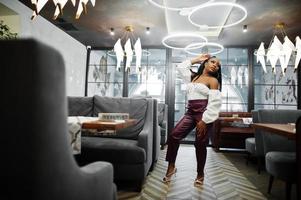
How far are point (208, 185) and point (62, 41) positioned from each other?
467cm

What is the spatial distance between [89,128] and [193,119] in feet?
4.73

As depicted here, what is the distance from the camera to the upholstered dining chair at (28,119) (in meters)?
0.57

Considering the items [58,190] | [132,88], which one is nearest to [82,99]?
[58,190]

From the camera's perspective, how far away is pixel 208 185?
101 inches

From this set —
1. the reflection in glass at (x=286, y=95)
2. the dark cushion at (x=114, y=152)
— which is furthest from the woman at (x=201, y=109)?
the reflection in glass at (x=286, y=95)

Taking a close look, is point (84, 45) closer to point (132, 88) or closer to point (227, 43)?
point (132, 88)

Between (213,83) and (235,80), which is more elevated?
(235,80)

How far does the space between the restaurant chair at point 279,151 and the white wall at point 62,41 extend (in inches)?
104

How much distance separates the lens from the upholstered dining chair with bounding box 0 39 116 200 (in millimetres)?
574

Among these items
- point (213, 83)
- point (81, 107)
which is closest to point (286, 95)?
point (213, 83)

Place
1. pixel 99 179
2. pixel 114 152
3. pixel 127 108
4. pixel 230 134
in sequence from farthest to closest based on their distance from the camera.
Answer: pixel 230 134 < pixel 127 108 < pixel 114 152 < pixel 99 179

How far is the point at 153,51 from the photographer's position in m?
6.79

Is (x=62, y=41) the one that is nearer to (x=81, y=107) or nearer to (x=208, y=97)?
(x=81, y=107)

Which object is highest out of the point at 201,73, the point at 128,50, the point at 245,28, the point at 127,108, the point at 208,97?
the point at 245,28
